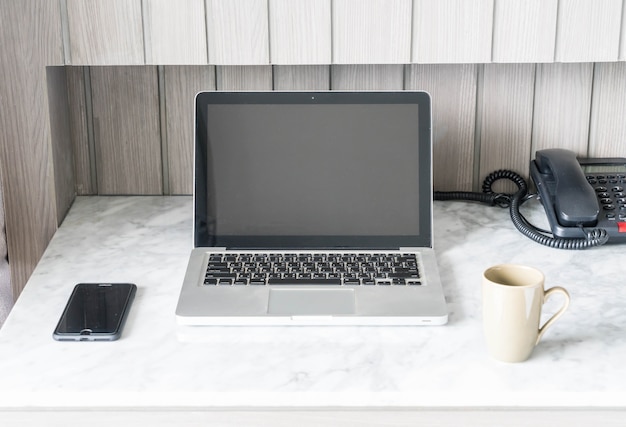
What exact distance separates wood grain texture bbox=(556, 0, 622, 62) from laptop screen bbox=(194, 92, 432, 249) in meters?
0.24

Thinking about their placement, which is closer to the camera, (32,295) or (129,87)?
(32,295)

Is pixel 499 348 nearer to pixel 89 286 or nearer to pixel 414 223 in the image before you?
pixel 414 223

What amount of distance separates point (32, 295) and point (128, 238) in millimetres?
235

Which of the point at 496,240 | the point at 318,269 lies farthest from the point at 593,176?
the point at 318,269

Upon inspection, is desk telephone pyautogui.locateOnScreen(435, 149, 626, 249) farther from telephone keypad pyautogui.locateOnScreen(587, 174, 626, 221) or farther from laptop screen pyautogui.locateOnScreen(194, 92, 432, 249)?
laptop screen pyautogui.locateOnScreen(194, 92, 432, 249)

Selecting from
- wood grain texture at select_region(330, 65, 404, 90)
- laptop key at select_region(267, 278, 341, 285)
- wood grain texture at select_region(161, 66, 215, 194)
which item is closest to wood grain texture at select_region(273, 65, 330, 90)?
wood grain texture at select_region(330, 65, 404, 90)

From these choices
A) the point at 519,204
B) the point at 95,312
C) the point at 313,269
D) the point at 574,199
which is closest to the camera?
the point at 95,312

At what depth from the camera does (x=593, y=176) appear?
141 centimetres

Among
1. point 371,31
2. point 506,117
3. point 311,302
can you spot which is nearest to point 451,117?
point 506,117

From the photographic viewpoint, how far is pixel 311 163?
4.32ft

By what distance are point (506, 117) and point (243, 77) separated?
50cm

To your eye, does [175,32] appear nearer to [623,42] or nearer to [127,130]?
[127,130]

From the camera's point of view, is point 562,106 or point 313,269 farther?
point 562,106

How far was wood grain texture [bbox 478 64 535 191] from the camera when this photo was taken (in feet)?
4.87
